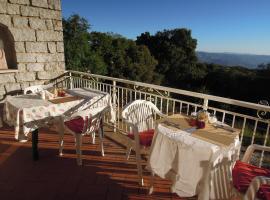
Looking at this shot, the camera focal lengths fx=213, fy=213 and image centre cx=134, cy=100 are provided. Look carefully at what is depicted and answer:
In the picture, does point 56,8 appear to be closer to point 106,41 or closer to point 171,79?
point 106,41

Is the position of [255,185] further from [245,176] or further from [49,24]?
[49,24]

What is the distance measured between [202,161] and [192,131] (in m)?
0.34

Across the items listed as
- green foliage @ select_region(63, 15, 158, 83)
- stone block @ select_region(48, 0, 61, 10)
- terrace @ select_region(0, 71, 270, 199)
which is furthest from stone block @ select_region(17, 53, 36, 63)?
green foliage @ select_region(63, 15, 158, 83)

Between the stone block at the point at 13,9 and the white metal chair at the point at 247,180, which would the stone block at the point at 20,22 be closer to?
the stone block at the point at 13,9

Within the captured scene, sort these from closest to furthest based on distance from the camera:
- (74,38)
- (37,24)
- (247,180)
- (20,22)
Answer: (247,180), (20,22), (37,24), (74,38)

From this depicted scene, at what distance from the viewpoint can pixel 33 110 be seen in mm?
2527

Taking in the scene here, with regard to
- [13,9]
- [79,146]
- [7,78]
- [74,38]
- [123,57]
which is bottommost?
[79,146]

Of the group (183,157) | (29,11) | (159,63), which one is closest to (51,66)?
(29,11)

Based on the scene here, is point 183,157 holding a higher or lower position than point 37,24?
lower

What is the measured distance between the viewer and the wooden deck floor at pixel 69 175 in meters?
2.25

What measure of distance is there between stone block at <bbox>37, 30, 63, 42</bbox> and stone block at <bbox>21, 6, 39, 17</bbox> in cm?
36

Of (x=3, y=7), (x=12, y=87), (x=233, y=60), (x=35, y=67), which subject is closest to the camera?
(x=3, y=7)

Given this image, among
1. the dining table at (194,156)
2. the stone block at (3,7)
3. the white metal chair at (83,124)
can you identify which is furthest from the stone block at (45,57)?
the dining table at (194,156)

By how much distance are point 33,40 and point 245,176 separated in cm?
450
